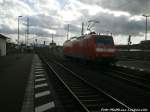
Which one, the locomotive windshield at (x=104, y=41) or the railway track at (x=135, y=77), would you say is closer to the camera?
the railway track at (x=135, y=77)

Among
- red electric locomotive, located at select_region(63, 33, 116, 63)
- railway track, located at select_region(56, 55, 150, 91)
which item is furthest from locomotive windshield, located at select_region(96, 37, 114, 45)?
railway track, located at select_region(56, 55, 150, 91)

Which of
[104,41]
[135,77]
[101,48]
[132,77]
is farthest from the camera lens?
[104,41]

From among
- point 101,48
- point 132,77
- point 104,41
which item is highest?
point 104,41

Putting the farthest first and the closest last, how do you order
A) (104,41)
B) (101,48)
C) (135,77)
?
(104,41), (101,48), (135,77)

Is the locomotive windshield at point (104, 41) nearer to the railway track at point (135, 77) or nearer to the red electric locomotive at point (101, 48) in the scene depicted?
the red electric locomotive at point (101, 48)

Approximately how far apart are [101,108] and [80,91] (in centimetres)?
444

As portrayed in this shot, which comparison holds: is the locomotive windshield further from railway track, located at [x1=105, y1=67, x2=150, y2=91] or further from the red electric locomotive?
railway track, located at [x1=105, y1=67, x2=150, y2=91]

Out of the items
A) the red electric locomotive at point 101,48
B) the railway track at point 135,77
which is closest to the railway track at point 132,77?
the railway track at point 135,77

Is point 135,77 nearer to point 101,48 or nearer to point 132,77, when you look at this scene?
point 132,77

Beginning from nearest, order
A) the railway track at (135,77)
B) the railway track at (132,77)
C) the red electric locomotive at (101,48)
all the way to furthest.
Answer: the railway track at (135,77), the railway track at (132,77), the red electric locomotive at (101,48)

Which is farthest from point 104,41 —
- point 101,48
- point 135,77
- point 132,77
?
point 135,77

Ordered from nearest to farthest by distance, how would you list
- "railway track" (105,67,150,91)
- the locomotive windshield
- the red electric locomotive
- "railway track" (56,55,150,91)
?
"railway track" (56,55,150,91) → "railway track" (105,67,150,91) → the red electric locomotive → the locomotive windshield

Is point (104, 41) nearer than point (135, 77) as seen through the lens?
No

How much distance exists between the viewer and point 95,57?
93.4 feet
